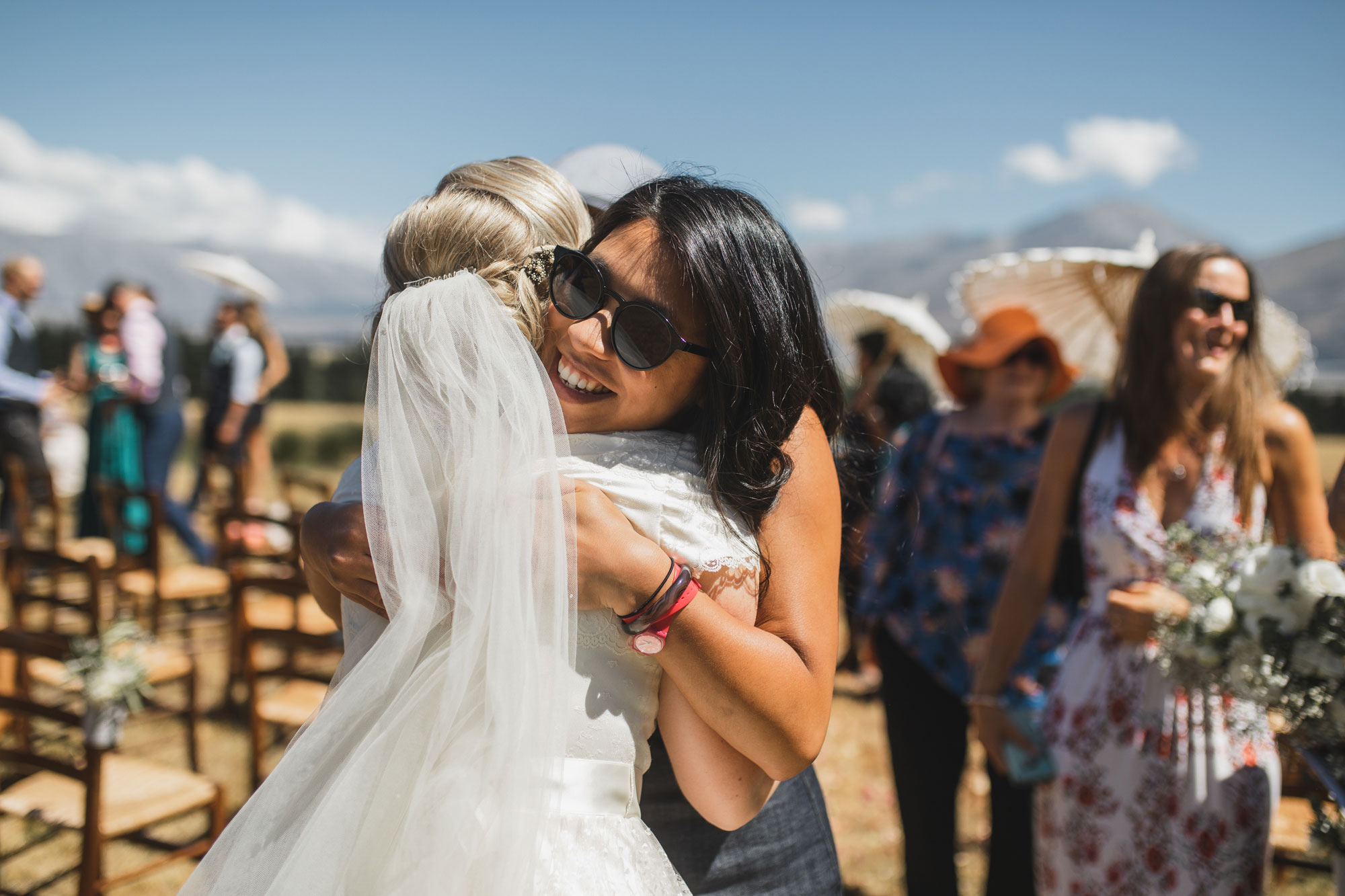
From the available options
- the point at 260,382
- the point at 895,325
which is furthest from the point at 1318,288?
the point at 260,382

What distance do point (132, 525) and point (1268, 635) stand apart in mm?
7218

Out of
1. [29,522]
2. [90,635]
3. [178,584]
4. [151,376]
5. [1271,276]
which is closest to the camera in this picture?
[90,635]

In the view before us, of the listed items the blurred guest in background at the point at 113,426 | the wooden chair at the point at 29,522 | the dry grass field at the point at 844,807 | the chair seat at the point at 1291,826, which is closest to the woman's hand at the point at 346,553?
the dry grass field at the point at 844,807

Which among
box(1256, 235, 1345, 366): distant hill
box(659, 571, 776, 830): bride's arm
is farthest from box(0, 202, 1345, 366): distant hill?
box(659, 571, 776, 830): bride's arm

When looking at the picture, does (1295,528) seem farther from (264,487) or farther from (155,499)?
(264,487)

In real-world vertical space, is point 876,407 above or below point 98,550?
above

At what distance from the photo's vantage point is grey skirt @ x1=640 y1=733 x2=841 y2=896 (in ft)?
4.96

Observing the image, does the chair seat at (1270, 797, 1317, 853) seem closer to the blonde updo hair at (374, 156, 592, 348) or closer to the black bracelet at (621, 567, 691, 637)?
the black bracelet at (621, 567, 691, 637)

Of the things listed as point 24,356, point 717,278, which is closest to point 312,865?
point 717,278

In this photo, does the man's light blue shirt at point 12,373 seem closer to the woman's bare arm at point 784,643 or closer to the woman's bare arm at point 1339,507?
the woman's bare arm at point 784,643

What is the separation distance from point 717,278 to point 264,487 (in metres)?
11.9

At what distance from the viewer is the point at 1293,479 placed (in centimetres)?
238

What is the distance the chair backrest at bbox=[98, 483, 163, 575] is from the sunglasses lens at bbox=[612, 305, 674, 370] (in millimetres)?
5058

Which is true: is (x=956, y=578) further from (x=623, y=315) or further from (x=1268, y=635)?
(x=623, y=315)
